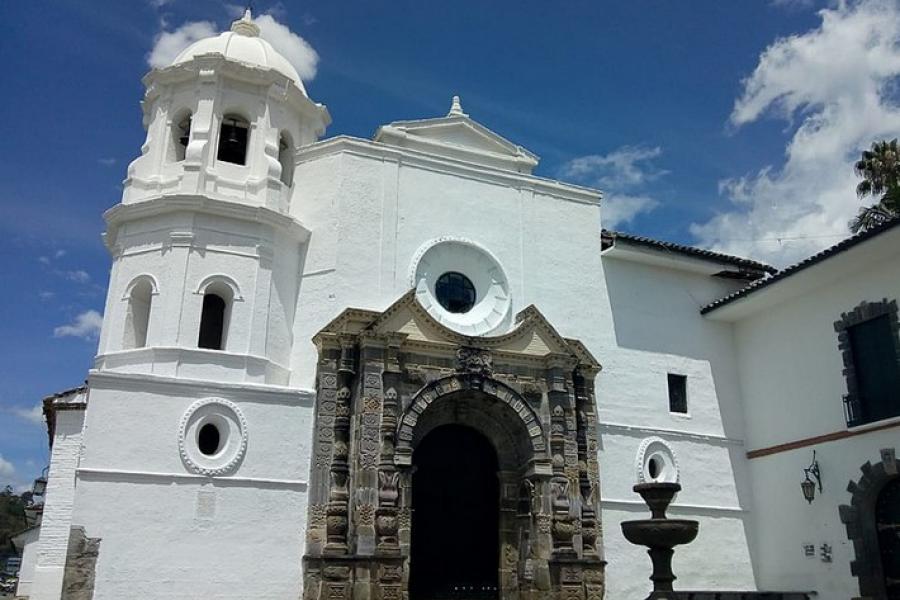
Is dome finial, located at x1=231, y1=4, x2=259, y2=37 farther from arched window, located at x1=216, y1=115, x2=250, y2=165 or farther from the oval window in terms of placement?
the oval window

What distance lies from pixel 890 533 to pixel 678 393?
477 cm

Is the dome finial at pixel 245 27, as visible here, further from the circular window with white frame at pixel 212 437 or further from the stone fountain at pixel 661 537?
the stone fountain at pixel 661 537

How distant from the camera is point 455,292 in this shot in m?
16.1

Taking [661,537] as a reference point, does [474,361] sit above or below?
above

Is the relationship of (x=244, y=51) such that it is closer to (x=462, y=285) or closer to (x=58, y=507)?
(x=462, y=285)

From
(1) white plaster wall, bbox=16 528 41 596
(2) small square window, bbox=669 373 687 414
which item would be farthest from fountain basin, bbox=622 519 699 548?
(1) white plaster wall, bbox=16 528 41 596

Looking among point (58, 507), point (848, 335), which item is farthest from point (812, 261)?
point (58, 507)

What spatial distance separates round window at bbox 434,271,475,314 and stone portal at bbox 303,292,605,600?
1.16 metres

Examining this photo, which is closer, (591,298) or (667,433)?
(667,433)

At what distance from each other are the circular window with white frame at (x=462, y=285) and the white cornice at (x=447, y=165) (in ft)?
5.31

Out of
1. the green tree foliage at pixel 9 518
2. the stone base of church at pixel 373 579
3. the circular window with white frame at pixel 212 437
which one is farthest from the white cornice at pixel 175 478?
the green tree foliage at pixel 9 518

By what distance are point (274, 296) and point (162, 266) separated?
1.97 metres

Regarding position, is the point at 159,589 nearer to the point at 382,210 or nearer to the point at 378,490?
the point at 378,490

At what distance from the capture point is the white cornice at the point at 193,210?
14344 millimetres
